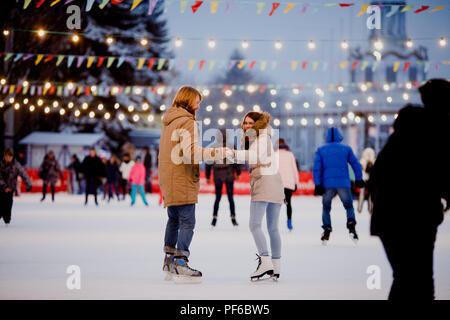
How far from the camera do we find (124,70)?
Result: 41.4 metres

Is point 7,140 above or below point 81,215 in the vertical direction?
above

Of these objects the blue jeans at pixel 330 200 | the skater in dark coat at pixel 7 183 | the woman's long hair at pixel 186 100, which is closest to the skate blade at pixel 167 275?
the woman's long hair at pixel 186 100

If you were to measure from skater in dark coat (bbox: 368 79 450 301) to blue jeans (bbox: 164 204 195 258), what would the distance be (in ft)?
9.09

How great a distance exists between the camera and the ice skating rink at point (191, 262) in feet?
20.0

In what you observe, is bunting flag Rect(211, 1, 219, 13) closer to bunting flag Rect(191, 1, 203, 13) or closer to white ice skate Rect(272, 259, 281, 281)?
bunting flag Rect(191, 1, 203, 13)

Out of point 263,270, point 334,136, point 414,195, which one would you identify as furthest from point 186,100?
point 334,136

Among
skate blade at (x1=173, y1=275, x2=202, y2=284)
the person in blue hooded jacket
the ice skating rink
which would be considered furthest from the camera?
the person in blue hooded jacket

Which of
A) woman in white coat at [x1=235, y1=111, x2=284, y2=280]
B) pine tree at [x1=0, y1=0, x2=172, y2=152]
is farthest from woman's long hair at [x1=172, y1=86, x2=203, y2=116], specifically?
pine tree at [x1=0, y1=0, x2=172, y2=152]

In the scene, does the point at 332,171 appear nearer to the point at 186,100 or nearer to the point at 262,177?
the point at 262,177

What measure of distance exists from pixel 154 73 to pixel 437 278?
36955 mm

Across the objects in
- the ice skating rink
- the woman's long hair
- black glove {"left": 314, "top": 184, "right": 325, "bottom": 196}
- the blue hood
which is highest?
the woman's long hair

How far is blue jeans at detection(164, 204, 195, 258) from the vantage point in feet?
22.2

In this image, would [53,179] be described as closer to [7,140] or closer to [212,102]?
[7,140]
